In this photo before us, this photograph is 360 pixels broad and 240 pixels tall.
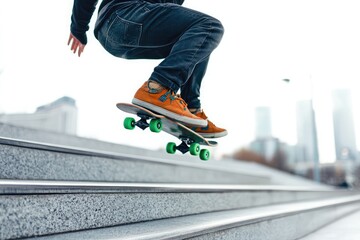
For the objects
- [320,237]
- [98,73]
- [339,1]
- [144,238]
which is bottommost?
[320,237]

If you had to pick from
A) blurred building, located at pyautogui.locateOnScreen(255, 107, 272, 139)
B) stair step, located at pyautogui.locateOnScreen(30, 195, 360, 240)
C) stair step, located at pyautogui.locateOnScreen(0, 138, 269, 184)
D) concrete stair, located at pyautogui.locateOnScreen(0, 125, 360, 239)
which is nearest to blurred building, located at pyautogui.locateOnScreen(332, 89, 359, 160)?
stair step, located at pyautogui.locateOnScreen(30, 195, 360, 240)

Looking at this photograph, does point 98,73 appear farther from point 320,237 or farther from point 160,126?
point 320,237

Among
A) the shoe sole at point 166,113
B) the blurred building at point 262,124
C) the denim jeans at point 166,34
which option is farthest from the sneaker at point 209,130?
the blurred building at point 262,124

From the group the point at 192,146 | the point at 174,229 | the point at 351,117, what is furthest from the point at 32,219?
the point at 351,117

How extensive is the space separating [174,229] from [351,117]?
80.5 feet

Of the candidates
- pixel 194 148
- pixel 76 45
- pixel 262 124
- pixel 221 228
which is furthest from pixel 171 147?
pixel 262 124

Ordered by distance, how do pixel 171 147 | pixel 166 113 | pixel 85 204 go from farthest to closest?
1. pixel 171 147
2. pixel 166 113
3. pixel 85 204

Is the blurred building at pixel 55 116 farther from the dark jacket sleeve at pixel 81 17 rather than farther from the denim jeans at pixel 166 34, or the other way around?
the denim jeans at pixel 166 34

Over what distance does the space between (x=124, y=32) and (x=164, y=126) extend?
58 cm

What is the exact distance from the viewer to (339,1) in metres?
5.16

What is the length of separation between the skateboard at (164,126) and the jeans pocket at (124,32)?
0.34m

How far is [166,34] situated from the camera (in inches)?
66.4

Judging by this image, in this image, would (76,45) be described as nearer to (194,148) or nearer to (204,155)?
(194,148)

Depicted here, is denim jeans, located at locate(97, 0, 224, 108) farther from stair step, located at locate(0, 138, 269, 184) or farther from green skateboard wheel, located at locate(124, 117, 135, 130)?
stair step, located at locate(0, 138, 269, 184)
